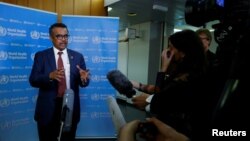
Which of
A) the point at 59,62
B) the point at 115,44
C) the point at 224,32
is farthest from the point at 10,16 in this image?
the point at 224,32

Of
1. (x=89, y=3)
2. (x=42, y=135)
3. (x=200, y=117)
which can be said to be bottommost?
(x=42, y=135)

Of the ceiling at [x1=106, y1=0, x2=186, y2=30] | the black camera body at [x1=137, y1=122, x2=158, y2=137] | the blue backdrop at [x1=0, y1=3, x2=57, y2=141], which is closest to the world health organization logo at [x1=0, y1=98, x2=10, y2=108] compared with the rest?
the blue backdrop at [x1=0, y1=3, x2=57, y2=141]

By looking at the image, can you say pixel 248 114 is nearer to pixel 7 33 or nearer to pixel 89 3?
pixel 7 33

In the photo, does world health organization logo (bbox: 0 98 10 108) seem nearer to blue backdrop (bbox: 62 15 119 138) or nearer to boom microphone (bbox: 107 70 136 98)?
blue backdrop (bbox: 62 15 119 138)

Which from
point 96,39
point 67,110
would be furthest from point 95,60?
point 67,110

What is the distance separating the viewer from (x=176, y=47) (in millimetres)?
1397

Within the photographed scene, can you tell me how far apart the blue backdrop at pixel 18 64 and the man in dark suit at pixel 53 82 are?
0.49m

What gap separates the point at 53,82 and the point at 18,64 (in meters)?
0.70

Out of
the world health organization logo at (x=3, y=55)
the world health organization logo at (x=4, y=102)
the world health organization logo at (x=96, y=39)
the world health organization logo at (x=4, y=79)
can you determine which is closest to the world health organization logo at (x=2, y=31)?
the world health organization logo at (x=3, y=55)

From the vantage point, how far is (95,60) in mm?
A: 3309

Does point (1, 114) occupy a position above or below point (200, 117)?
below

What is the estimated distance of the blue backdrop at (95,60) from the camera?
324 cm

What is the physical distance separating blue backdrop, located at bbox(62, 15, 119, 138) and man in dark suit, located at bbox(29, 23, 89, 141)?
0.79 meters

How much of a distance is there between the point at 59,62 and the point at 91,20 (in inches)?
38.7
